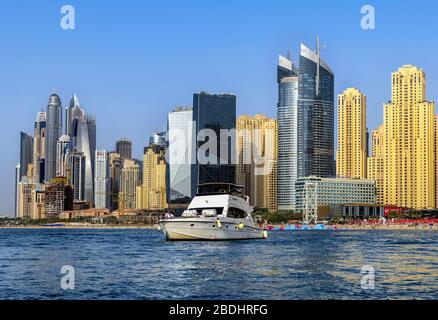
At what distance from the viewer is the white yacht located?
72.9 metres

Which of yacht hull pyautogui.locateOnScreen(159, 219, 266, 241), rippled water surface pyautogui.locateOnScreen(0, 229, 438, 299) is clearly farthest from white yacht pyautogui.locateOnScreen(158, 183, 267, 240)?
rippled water surface pyautogui.locateOnScreen(0, 229, 438, 299)

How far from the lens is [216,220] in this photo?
7344cm

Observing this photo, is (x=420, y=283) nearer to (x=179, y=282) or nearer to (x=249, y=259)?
(x=179, y=282)

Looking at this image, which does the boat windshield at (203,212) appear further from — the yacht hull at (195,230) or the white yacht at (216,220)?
the yacht hull at (195,230)

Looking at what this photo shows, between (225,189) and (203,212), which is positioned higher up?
(225,189)

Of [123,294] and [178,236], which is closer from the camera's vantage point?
[123,294]

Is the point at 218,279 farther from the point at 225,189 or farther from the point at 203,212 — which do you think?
the point at 225,189

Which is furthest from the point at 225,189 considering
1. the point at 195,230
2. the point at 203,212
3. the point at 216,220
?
the point at 195,230

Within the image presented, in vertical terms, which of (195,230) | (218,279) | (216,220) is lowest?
(195,230)

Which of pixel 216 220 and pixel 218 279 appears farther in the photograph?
pixel 216 220

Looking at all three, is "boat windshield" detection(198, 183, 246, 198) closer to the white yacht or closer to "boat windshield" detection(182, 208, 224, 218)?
the white yacht
